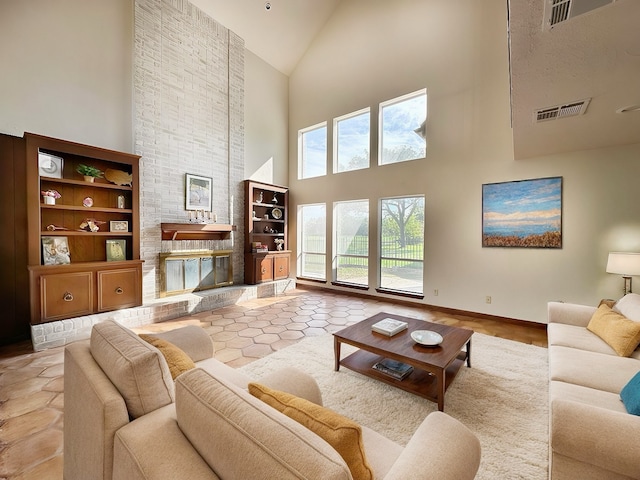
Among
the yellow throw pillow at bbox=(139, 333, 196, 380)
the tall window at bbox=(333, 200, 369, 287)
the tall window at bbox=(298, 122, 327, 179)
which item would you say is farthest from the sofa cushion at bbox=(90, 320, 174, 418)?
the tall window at bbox=(298, 122, 327, 179)

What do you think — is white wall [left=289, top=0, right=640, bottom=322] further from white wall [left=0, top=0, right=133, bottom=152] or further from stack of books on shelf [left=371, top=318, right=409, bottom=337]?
white wall [left=0, top=0, right=133, bottom=152]

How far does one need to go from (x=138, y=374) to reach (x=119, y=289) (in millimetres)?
3643

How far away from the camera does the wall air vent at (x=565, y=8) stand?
58.0 inches

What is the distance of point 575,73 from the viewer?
6.67 ft

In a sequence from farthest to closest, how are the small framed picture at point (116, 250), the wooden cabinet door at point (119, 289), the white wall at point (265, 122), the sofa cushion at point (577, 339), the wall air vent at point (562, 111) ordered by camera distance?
the white wall at point (265, 122)
the small framed picture at point (116, 250)
the wooden cabinet door at point (119, 289)
the wall air vent at point (562, 111)
the sofa cushion at point (577, 339)

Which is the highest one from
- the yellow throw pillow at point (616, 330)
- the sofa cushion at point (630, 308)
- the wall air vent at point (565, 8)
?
the wall air vent at point (565, 8)

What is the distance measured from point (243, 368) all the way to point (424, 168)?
4.26 m

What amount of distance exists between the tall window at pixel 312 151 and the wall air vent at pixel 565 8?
497cm

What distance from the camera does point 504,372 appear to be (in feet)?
8.61

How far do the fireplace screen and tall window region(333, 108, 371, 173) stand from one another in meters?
3.17

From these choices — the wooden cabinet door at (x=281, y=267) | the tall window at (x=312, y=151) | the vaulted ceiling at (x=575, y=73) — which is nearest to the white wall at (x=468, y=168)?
the vaulted ceiling at (x=575, y=73)

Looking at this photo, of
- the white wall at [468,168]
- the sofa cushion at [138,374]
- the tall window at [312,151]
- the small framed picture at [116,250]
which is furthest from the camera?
the tall window at [312,151]

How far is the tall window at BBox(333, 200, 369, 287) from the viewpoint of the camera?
5809 millimetres

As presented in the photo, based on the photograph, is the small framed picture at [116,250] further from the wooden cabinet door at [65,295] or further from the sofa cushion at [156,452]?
the sofa cushion at [156,452]
